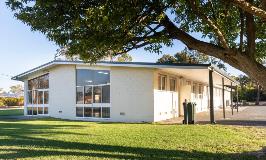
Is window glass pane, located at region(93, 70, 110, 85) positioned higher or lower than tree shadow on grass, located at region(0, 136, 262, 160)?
Answer: higher

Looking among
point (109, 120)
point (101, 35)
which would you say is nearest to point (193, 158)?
point (101, 35)

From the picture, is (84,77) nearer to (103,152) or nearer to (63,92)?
(63,92)

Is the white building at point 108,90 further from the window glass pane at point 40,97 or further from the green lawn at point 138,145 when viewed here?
the green lawn at point 138,145

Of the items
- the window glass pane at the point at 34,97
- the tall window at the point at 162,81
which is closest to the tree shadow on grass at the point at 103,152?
the tall window at the point at 162,81

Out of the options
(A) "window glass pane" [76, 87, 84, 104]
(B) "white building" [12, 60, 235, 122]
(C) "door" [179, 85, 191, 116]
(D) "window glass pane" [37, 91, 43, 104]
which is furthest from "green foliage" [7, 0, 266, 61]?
(D) "window glass pane" [37, 91, 43, 104]

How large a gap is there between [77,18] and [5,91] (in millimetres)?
114685

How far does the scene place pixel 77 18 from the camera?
9703 millimetres

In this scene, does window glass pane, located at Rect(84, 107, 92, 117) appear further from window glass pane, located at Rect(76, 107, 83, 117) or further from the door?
the door

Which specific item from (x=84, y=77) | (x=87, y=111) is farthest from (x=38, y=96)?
(x=87, y=111)

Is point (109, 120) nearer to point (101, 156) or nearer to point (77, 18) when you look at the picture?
point (101, 156)

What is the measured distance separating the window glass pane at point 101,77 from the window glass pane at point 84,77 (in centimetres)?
32

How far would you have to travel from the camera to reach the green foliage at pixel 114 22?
31.4ft

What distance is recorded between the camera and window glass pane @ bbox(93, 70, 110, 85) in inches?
1017

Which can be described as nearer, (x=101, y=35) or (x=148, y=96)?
(x=101, y=35)
